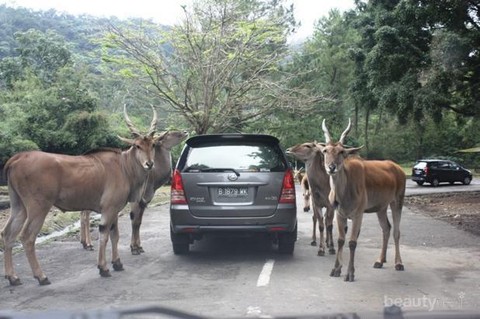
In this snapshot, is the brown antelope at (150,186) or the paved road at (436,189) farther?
the paved road at (436,189)

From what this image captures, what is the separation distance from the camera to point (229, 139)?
891 centimetres

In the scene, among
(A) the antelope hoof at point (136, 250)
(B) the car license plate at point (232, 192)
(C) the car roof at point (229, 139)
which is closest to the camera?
(B) the car license plate at point (232, 192)

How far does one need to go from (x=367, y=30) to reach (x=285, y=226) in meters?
16.2

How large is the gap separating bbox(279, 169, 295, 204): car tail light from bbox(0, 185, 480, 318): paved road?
94 cm

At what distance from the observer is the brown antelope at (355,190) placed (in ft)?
25.6

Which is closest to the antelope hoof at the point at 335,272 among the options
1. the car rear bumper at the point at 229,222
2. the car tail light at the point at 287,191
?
the car rear bumper at the point at 229,222

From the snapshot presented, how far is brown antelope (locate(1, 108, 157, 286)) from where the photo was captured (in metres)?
7.30

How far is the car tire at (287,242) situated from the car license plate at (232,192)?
37.6 inches

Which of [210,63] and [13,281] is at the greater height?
[210,63]

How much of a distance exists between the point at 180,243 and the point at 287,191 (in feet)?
6.33

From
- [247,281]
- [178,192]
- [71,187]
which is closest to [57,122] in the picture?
[178,192]

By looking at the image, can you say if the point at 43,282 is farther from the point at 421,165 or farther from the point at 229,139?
the point at 421,165

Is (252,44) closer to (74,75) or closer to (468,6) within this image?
(468,6)

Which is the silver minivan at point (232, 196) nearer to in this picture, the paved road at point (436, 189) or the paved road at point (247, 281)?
the paved road at point (247, 281)
